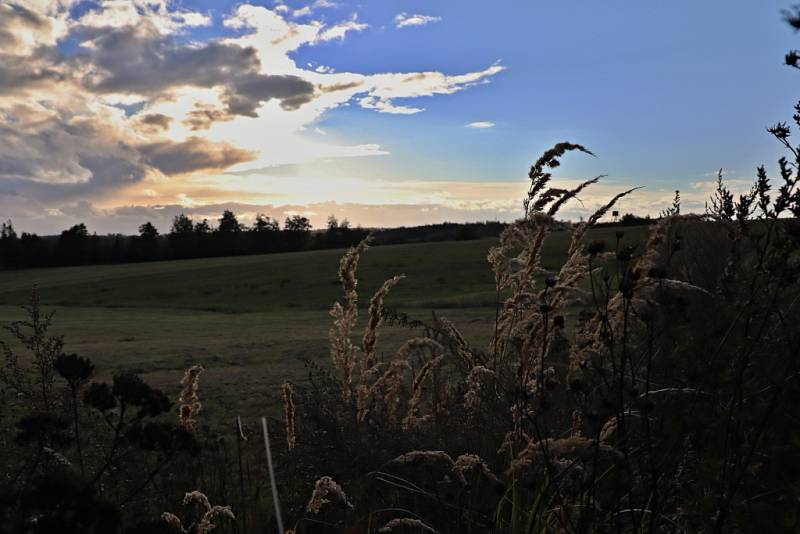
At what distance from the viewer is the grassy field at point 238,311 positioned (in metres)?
12.6

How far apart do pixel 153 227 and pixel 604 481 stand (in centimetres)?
10817

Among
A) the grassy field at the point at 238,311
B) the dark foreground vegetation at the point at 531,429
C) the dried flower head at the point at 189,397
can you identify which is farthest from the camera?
the grassy field at the point at 238,311

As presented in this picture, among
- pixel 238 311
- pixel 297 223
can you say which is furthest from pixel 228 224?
pixel 238 311

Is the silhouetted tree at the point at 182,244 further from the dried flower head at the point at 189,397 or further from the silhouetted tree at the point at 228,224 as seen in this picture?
the dried flower head at the point at 189,397

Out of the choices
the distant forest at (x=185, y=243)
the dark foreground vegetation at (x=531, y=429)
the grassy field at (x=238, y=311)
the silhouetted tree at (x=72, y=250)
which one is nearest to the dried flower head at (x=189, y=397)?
the dark foreground vegetation at (x=531, y=429)

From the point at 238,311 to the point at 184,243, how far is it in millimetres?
58302

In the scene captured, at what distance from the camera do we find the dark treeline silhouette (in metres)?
90.8

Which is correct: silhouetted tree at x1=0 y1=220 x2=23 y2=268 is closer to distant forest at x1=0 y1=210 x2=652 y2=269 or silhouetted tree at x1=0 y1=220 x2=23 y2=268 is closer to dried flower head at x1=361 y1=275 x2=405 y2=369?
distant forest at x1=0 y1=210 x2=652 y2=269

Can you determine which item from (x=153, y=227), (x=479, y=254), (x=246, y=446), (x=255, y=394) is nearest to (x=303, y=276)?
(x=479, y=254)

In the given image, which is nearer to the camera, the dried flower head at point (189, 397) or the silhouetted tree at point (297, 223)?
the dried flower head at point (189, 397)

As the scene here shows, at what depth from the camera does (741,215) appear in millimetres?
4176

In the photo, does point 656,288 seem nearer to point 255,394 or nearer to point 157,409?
point 157,409

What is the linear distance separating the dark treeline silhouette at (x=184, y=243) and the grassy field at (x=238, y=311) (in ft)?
27.4

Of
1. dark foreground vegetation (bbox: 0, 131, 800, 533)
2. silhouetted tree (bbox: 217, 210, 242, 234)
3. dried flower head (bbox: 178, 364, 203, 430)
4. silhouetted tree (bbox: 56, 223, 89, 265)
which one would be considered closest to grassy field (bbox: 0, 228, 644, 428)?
dark foreground vegetation (bbox: 0, 131, 800, 533)
